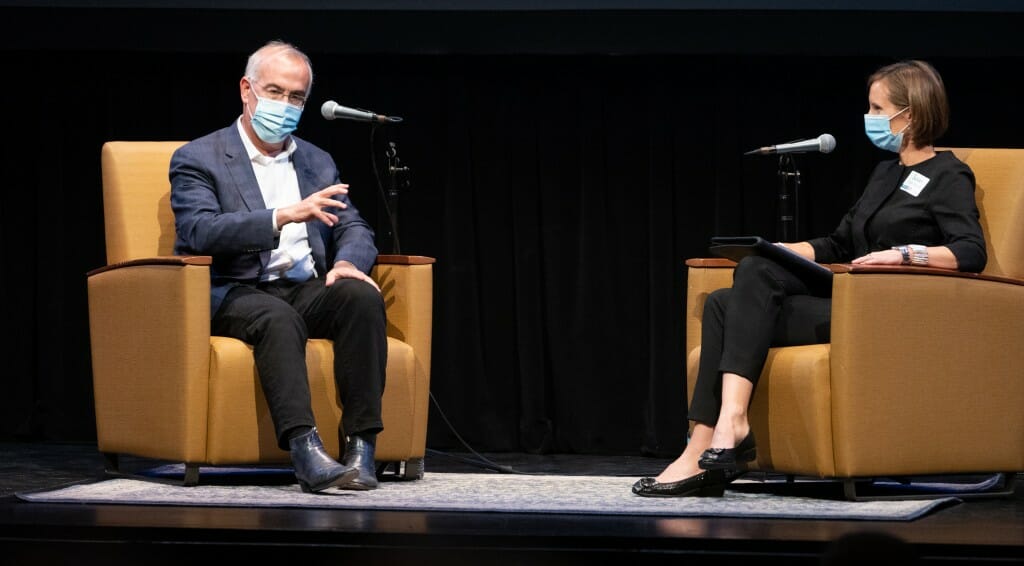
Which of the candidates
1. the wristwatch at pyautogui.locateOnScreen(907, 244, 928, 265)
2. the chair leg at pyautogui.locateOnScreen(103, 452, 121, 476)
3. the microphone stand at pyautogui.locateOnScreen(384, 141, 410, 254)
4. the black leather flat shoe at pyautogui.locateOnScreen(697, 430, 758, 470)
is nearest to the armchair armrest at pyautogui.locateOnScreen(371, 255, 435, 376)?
the microphone stand at pyautogui.locateOnScreen(384, 141, 410, 254)

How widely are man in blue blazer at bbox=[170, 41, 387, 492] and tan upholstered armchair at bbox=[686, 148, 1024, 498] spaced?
98 centimetres

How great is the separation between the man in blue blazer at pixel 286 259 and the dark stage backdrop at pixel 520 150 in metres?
1.91

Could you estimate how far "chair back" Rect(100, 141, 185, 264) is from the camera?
3516 mm

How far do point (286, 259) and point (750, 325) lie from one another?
→ 1.23 m

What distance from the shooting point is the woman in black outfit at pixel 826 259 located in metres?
2.96

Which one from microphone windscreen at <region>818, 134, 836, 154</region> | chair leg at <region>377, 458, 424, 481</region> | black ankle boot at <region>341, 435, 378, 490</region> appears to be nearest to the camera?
black ankle boot at <region>341, 435, 378, 490</region>

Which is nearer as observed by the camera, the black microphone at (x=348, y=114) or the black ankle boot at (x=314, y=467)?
the black ankle boot at (x=314, y=467)

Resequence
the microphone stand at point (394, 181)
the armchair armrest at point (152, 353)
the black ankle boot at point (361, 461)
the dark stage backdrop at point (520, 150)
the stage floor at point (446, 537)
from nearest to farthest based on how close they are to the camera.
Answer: the stage floor at point (446, 537) < the black ankle boot at point (361, 461) < the armchair armrest at point (152, 353) < the microphone stand at point (394, 181) < the dark stage backdrop at point (520, 150)

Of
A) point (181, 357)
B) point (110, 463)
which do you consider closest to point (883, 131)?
point (181, 357)

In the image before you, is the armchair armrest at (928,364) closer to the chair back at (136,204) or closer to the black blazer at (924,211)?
the black blazer at (924,211)

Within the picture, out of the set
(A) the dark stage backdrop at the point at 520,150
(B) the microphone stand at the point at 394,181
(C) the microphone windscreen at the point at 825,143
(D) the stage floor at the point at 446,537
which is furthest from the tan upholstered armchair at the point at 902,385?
(A) the dark stage backdrop at the point at 520,150

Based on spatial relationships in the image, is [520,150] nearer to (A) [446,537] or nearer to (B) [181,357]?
(B) [181,357]

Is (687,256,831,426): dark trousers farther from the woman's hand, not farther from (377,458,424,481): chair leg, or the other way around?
(377,458,424,481): chair leg

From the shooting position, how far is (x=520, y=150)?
5570 mm
